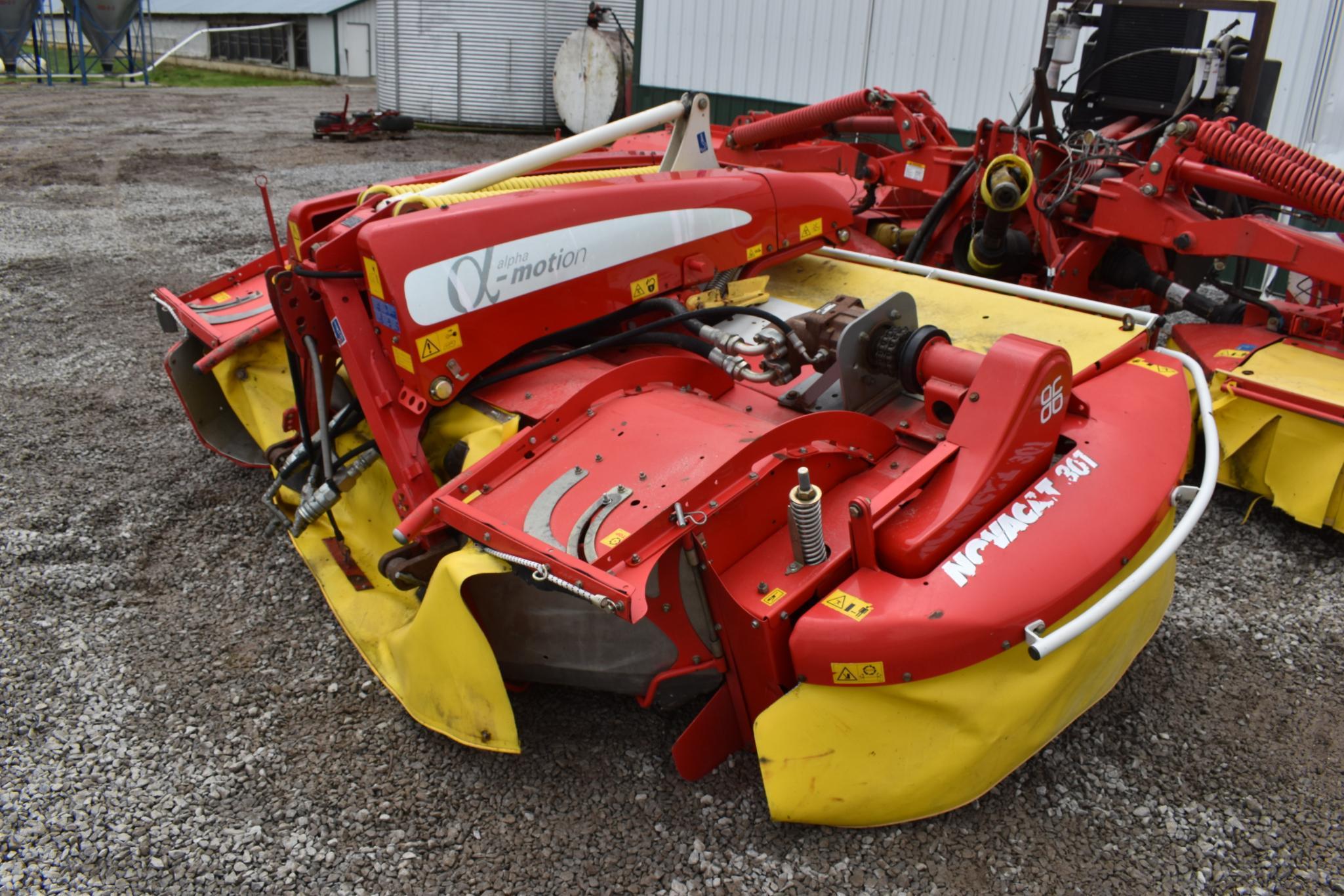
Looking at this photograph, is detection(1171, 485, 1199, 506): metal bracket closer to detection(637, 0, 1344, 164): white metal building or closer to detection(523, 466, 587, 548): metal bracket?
detection(523, 466, 587, 548): metal bracket

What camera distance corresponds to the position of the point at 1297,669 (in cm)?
297

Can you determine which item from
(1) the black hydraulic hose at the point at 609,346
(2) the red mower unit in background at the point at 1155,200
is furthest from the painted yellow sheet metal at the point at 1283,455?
(1) the black hydraulic hose at the point at 609,346

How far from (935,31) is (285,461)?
6468 mm

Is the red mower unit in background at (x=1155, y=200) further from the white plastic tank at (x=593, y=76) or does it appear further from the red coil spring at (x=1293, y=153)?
the white plastic tank at (x=593, y=76)

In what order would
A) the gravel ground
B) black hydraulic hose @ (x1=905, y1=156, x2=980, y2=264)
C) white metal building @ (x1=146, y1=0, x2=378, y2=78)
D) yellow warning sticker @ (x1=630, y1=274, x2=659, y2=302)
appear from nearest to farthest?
the gravel ground, yellow warning sticker @ (x1=630, y1=274, x2=659, y2=302), black hydraulic hose @ (x1=905, y1=156, x2=980, y2=264), white metal building @ (x1=146, y1=0, x2=378, y2=78)

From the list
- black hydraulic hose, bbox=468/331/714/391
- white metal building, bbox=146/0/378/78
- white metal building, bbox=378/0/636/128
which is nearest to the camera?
black hydraulic hose, bbox=468/331/714/391

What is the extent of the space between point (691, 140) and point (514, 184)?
26.0 inches

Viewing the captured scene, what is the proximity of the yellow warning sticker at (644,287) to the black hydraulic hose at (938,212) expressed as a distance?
6.51 ft

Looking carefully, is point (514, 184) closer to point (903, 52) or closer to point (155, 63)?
point (903, 52)

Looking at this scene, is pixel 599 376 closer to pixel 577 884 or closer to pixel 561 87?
pixel 577 884

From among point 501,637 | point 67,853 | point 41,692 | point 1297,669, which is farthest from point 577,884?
point 1297,669

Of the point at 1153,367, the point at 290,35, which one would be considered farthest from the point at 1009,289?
the point at 290,35

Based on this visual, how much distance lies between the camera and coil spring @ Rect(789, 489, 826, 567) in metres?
2.13

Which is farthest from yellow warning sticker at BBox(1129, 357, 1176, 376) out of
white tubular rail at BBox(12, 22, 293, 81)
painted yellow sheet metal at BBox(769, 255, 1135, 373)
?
white tubular rail at BBox(12, 22, 293, 81)
